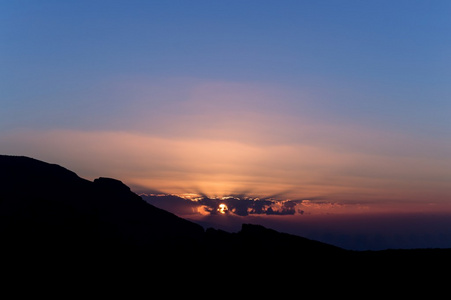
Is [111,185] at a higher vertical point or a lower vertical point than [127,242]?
higher

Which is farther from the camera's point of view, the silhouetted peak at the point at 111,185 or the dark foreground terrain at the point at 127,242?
the silhouetted peak at the point at 111,185

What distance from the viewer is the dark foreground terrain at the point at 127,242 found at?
8850 centimetres

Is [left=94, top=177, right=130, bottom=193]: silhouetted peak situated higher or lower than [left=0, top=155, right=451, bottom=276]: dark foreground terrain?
higher

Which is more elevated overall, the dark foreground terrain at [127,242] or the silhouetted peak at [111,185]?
the silhouetted peak at [111,185]

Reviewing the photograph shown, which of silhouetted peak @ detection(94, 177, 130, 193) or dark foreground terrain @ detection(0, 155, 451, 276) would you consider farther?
silhouetted peak @ detection(94, 177, 130, 193)

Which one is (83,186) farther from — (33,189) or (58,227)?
(58,227)

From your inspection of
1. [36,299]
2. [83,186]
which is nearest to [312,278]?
[36,299]

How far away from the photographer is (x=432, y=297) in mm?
78938

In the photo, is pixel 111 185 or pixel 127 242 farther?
pixel 111 185

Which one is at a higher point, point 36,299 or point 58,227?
point 58,227

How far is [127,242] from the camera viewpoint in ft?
312

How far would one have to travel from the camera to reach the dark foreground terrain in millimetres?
88500

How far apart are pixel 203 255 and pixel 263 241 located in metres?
12.9

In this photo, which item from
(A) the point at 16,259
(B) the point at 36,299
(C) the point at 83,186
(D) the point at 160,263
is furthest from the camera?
(C) the point at 83,186
